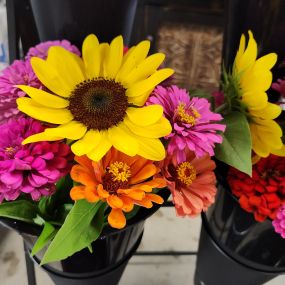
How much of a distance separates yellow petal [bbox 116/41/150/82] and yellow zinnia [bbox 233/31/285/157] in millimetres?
77

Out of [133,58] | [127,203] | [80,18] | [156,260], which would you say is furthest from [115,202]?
[156,260]

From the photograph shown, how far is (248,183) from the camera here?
0.38 metres

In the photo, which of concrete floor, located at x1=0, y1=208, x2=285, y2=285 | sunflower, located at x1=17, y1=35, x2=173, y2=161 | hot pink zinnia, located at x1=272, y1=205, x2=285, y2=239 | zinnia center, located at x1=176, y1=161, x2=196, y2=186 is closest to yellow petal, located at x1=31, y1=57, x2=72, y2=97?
sunflower, located at x1=17, y1=35, x2=173, y2=161

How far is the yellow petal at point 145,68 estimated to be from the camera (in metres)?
0.28

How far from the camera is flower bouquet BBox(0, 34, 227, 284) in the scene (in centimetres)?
26

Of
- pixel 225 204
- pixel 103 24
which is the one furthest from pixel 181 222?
pixel 103 24

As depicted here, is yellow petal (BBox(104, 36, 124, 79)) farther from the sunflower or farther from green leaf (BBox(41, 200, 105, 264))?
green leaf (BBox(41, 200, 105, 264))

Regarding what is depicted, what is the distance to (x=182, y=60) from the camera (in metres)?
1.05

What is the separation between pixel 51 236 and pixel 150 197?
11cm

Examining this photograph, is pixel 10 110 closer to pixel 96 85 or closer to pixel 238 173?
pixel 96 85

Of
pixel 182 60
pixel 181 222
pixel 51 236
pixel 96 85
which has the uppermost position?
pixel 96 85

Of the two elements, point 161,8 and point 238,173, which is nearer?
point 238,173

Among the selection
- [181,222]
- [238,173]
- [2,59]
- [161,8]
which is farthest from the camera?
[161,8]

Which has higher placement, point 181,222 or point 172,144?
point 172,144
